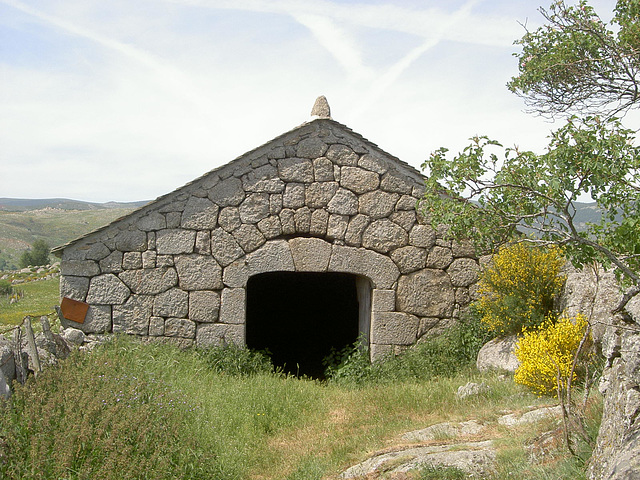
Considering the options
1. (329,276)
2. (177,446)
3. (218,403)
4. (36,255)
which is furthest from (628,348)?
(36,255)

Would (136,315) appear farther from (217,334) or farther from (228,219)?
(228,219)

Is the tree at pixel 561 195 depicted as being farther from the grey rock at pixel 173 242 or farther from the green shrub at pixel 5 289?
the green shrub at pixel 5 289

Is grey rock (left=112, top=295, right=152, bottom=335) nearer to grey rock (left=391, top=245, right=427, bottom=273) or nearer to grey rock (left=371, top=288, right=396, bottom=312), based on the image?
grey rock (left=371, top=288, right=396, bottom=312)

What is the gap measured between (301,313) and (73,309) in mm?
6231

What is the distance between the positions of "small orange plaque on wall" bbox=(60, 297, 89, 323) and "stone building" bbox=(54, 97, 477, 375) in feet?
0.15

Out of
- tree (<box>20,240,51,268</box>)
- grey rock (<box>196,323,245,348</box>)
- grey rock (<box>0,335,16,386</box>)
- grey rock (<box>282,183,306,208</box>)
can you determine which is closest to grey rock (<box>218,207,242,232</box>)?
grey rock (<box>282,183,306,208</box>)

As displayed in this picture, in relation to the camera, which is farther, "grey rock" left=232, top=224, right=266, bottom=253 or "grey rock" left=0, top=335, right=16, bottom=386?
"grey rock" left=232, top=224, right=266, bottom=253

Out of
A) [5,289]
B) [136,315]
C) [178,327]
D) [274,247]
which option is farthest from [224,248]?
[5,289]

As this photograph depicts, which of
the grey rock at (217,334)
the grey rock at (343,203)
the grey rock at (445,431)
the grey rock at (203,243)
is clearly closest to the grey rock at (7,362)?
the grey rock at (217,334)

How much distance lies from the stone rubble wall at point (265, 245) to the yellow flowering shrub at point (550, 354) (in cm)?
226

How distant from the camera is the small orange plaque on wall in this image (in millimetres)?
7527

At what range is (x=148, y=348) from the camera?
743 centimetres

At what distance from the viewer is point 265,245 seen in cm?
770

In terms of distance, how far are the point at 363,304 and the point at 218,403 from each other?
3251mm
